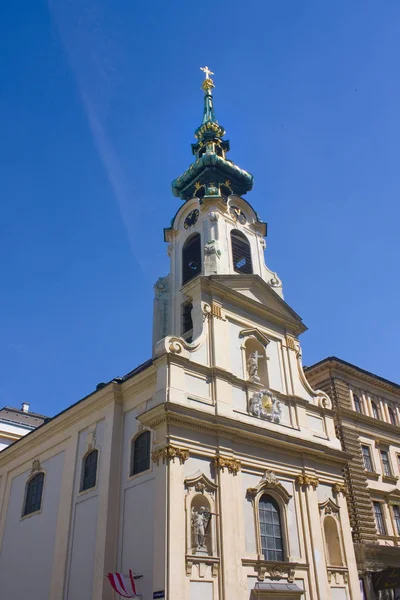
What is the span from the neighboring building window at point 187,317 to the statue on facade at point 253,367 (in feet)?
11.2

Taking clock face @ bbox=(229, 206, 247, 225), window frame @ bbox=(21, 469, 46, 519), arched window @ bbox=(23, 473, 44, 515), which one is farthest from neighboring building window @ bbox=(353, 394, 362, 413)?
arched window @ bbox=(23, 473, 44, 515)

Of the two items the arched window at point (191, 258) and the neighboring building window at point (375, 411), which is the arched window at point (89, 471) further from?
the neighboring building window at point (375, 411)

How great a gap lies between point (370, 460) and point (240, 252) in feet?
43.0

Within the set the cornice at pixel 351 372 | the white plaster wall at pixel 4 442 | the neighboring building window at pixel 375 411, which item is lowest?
the neighboring building window at pixel 375 411

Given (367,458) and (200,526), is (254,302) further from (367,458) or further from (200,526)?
(367,458)

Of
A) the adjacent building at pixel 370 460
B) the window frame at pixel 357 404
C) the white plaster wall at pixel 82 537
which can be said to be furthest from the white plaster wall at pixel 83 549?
the window frame at pixel 357 404

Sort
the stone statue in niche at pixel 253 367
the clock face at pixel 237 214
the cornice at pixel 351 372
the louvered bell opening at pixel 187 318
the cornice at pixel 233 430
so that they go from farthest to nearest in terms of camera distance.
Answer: the cornice at pixel 351 372, the clock face at pixel 237 214, the louvered bell opening at pixel 187 318, the stone statue in niche at pixel 253 367, the cornice at pixel 233 430

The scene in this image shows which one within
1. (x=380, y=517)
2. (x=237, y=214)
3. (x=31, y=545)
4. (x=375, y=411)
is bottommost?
(x=31, y=545)

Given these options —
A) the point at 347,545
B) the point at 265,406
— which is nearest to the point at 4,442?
the point at 265,406

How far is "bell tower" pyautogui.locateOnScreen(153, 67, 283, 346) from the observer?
88.9ft

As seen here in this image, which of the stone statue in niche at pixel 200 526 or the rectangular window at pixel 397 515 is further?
the rectangular window at pixel 397 515

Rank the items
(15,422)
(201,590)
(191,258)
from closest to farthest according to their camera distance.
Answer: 1. (201,590)
2. (191,258)
3. (15,422)

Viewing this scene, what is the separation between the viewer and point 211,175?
A: 32344mm

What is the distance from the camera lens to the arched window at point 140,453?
20.4 m
